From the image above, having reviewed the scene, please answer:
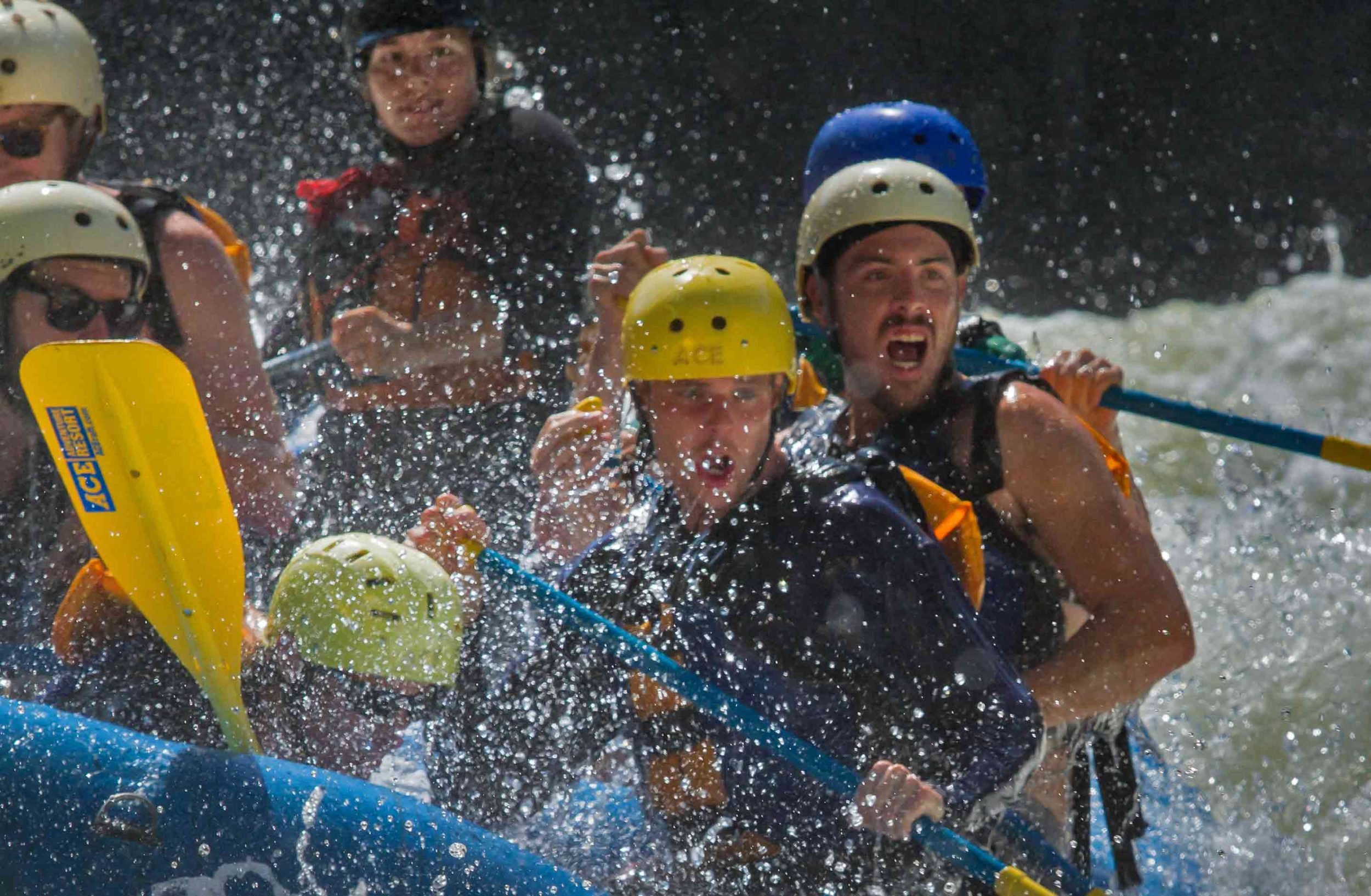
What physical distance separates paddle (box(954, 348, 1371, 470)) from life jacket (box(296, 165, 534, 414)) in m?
0.98

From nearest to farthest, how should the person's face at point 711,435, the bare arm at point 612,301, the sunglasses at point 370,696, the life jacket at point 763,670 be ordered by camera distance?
the life jacket at point 763,670, the person's face at point 711,435, the sunglasses at point 370,696, the bare arm at point 612,301

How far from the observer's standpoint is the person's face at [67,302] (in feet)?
9.31

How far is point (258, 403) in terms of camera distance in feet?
10.0

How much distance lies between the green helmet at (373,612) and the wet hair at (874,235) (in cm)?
91

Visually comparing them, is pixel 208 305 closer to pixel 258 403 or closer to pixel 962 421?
pixel 258 403

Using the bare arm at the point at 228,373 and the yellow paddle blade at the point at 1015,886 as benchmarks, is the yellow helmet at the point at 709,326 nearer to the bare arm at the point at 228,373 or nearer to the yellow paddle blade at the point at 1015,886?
the yellow paddle blade at the point at 1015,886

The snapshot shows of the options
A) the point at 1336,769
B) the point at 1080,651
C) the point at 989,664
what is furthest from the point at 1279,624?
the point at 989,664

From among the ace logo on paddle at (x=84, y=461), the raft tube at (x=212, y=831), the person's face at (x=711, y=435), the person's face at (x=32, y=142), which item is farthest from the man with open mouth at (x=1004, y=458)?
the person's face at (x=32, y=142)

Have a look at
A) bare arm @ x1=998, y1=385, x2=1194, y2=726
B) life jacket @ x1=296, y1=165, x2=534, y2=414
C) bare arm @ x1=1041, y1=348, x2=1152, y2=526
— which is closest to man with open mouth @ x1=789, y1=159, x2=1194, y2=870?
bare arm @ x1=998, y1=385, x2=1194, y2=726

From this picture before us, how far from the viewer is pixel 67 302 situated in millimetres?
2854

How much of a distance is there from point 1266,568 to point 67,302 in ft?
11.2

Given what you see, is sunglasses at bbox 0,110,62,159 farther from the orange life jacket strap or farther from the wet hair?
the orange life jacket strap

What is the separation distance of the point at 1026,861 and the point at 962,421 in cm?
67

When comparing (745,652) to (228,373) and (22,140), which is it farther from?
(22,140)
